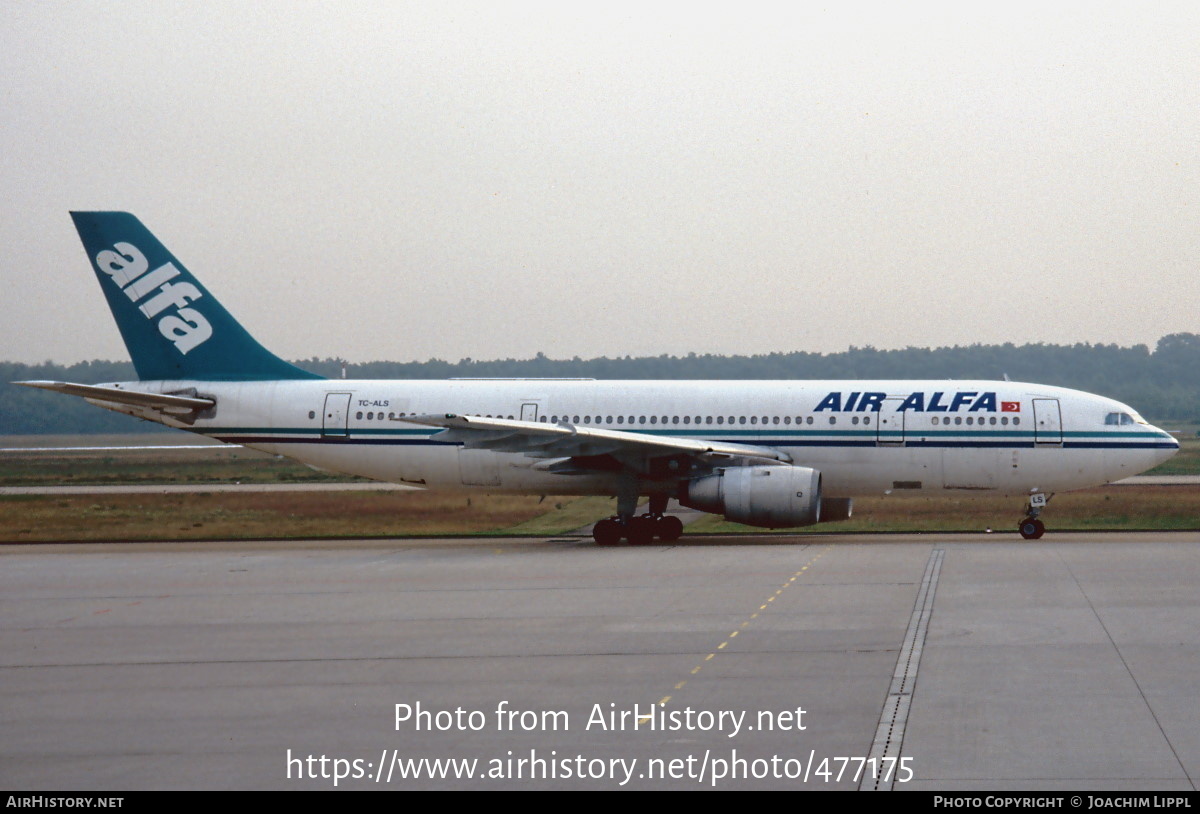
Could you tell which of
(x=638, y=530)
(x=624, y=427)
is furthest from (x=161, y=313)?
(x=638, y=530)

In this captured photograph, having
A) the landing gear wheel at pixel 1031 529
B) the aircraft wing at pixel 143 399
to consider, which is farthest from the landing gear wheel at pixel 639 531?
the aircraft wing at pixel 143 399

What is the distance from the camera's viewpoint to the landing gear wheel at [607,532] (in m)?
28.4

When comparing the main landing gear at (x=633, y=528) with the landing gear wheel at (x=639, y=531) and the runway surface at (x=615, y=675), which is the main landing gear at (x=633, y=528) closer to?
the landing gear wheel at (x=639, y=531)

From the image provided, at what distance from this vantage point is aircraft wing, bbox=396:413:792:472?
87.8ft

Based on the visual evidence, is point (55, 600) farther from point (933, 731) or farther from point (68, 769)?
point (933, 731)

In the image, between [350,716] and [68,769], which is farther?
[350,716]

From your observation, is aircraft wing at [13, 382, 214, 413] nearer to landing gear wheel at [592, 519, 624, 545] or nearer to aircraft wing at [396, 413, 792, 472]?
aircraft wing at [396, 413, 792, 472]

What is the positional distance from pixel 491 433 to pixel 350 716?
16.3 meters

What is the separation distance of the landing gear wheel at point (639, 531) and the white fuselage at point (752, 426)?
1.07 meters

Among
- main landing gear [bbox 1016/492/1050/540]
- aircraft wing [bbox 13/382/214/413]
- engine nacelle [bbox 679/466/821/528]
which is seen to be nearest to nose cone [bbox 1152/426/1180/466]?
main landing gear [bbox 1016/492/1050/540]

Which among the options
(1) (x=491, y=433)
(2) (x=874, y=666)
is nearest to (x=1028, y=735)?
(2) (x=874, y=666)

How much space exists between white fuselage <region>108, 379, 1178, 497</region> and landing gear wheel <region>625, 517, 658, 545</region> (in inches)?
42.0

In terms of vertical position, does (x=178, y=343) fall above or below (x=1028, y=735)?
above

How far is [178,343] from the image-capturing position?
31.1 metres
